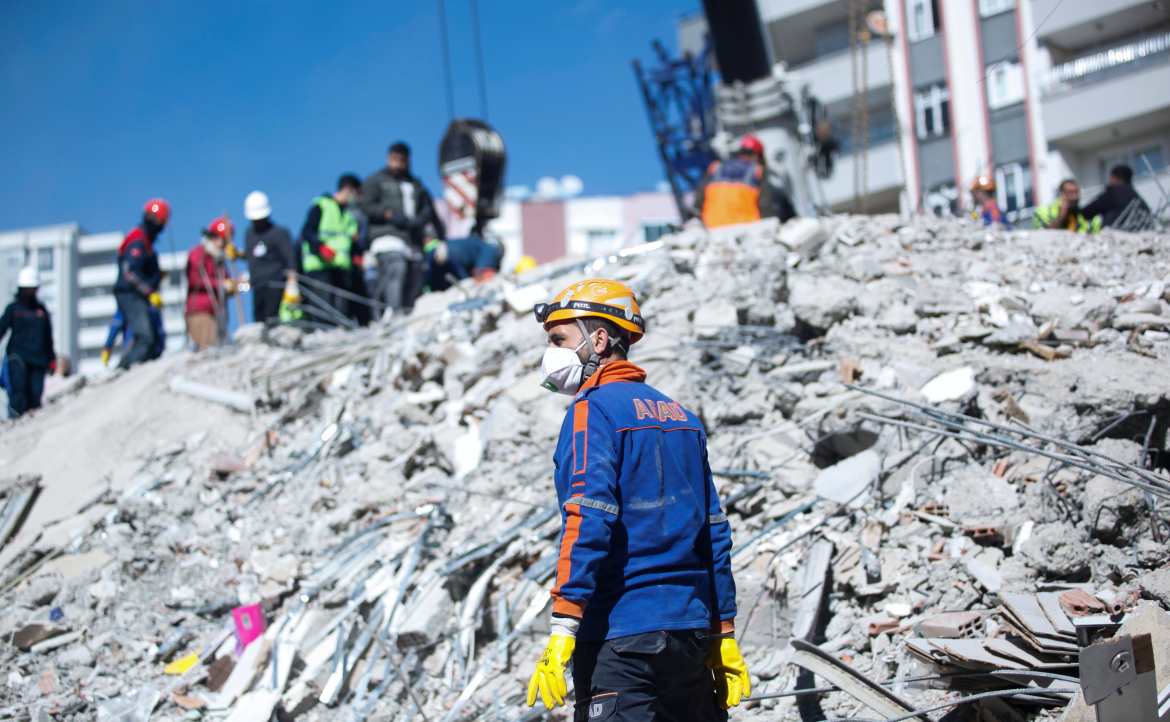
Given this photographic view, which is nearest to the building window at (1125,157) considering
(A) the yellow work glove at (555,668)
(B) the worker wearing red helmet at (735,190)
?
(B) the worker wearing red helmet at (735,190)

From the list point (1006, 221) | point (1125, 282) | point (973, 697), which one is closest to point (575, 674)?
point (973, 697)

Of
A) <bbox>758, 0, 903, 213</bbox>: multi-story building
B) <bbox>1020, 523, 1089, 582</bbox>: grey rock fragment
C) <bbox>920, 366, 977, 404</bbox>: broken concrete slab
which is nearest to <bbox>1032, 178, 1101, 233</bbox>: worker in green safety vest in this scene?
<bbox>920, 366, 977, 404</bbox>: broken concrete slab

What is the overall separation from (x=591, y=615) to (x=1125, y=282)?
5551mm

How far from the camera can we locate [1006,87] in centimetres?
2714

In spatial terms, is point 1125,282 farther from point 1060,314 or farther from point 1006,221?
point 1006,221

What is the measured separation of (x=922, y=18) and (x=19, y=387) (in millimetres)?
25760

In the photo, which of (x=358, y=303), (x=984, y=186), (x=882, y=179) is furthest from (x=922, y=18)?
(x=358, y=303)

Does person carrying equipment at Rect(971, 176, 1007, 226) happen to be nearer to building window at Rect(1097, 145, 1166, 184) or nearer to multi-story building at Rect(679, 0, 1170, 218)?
multi-story building at Rect(679, 0, 1170, 218)

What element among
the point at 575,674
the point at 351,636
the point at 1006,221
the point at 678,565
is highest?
the point at 1006,221

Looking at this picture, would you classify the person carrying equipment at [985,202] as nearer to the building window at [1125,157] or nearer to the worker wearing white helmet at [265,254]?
the worker wearing white helmet at [265,254]

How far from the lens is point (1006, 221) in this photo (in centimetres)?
1080

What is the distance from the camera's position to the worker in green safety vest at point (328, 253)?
399 inches

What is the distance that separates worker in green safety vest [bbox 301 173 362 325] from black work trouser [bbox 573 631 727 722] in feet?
24.6

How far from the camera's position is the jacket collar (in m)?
3.43
